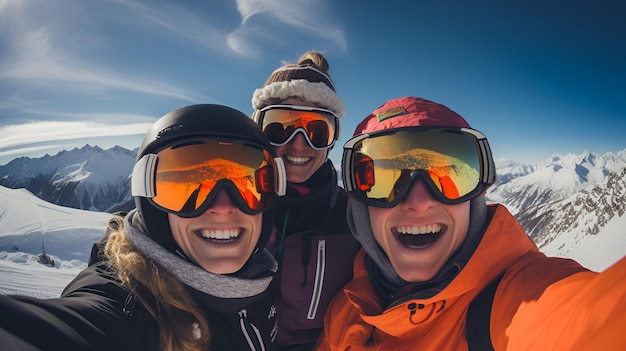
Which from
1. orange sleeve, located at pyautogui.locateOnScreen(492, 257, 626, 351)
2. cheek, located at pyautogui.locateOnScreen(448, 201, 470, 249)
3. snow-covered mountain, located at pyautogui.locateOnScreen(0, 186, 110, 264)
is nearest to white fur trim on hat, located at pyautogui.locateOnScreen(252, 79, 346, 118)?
cheek, located at pyautogui.locateOnScreen(448, 201, 470, 249)

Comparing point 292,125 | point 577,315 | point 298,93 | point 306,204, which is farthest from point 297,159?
point 577,315

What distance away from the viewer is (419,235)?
221 cm

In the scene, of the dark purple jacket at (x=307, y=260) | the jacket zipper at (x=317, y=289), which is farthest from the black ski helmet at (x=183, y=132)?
the jacket zipper at (x=317, y=289)

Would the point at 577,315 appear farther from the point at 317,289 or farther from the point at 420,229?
the point at 317,289

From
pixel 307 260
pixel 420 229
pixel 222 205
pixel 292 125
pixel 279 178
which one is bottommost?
pixel 307 260

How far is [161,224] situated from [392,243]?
5.31 feet

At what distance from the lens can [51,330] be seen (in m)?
0.95

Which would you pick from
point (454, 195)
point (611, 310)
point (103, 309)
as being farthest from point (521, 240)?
point (103, 309)

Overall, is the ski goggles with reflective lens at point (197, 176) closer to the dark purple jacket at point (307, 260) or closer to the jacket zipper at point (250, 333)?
the dark purple jacket at point (307, 260)

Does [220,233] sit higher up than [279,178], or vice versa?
[279,178]

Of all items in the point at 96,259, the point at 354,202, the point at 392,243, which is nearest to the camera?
the point at 96,259

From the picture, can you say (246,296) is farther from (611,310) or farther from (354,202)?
(611,310)

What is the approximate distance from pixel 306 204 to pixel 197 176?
1.06 m

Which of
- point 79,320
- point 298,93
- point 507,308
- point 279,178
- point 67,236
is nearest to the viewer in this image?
point 79,320
